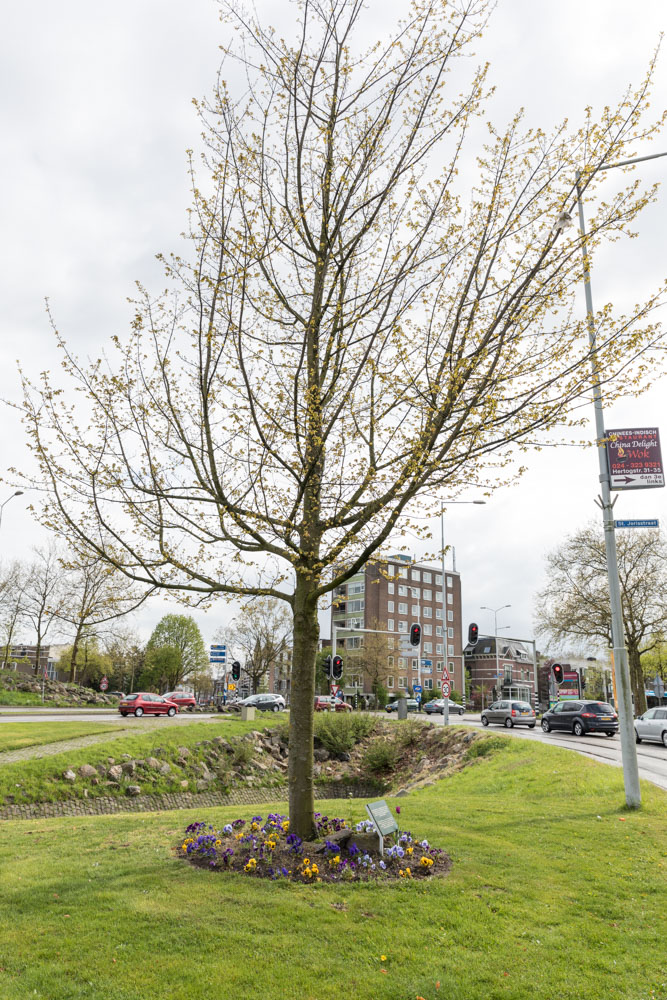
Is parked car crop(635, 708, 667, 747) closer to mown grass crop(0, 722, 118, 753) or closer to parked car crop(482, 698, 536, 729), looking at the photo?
parked car crop(482, 698, 536, 729)

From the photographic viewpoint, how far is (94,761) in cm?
1908

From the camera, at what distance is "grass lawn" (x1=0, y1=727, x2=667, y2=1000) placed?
4.86 metres

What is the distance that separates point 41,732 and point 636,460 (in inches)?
778

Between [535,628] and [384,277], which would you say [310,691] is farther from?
[535,628]

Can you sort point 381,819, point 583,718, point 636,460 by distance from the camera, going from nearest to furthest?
point 381,819
point 636,460
point 583,718

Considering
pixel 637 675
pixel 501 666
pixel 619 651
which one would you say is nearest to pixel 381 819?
pixel 619 651

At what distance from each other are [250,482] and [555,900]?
574 cm

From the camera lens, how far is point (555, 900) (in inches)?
261

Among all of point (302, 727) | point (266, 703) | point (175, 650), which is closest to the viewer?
point (302, 727)

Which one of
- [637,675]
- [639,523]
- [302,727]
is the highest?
[639,523]

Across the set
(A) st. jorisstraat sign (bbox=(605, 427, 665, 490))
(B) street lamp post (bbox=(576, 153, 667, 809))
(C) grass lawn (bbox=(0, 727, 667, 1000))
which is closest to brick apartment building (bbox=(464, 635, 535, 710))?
(B) street lamp post (bbox=(576, 153, 667, 809))

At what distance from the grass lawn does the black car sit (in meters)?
21.8

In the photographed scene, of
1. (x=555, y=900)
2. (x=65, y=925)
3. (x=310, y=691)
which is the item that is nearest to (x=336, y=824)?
(x=310, y=691)

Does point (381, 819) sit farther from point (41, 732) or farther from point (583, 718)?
point (583, 718)
